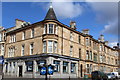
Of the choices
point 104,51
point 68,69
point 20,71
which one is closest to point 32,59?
point 20,71

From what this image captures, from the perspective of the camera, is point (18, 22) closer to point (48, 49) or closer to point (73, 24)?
point (73, 24)

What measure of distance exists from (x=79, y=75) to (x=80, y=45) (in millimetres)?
6644

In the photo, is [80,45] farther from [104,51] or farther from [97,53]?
[104,51]

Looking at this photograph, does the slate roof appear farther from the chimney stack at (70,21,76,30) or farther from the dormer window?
the chimney stack at (70,21,76,30)

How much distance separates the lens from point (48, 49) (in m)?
27.4

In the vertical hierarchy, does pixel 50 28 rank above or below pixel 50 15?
below

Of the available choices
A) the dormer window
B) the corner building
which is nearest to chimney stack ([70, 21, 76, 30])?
the corner building

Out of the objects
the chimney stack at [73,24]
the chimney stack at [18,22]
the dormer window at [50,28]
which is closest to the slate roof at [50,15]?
the dormer window at [50,28]

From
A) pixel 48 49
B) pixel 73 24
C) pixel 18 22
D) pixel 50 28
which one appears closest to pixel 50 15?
pixel 50 28

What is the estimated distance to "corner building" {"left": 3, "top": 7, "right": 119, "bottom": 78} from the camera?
2788 centimetres

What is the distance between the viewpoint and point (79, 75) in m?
34.5

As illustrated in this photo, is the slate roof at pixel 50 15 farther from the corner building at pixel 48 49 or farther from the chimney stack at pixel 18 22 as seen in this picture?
the chimney stack at pixel 18 22

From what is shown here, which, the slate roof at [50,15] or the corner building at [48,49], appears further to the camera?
the slate roof at [50,15]

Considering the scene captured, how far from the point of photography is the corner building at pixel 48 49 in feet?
91.5
